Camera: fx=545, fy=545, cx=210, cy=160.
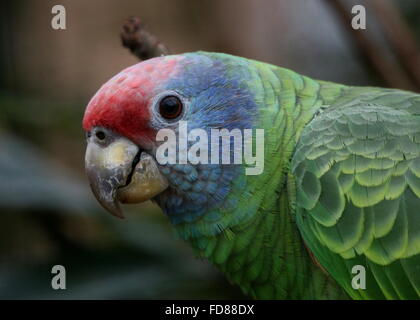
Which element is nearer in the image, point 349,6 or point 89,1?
point 349,6

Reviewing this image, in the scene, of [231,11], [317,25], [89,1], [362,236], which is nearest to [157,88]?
[362,236]

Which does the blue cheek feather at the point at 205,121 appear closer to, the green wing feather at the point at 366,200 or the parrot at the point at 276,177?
the parrot at the point at 276,177

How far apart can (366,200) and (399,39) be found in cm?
107

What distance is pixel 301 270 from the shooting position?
1.64 m

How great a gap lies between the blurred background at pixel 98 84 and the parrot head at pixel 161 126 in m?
0.33

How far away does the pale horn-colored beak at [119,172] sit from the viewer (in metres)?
1.56

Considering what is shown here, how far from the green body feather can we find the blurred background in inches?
13.7

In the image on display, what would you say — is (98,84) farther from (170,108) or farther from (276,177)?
(276,177)

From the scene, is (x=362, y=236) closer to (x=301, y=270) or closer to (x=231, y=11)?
(x=301, y=270)

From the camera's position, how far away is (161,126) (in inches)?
62.4

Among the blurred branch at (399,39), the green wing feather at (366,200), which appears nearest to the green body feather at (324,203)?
the green wing feather at (366,200)

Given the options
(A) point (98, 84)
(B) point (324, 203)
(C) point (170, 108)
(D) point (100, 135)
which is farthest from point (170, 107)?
(A) point (98, 84)

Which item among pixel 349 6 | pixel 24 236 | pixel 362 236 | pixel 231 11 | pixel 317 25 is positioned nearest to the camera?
pixel 362 236

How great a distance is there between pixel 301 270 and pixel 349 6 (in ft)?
4.24
